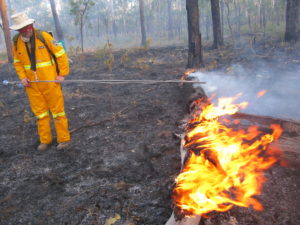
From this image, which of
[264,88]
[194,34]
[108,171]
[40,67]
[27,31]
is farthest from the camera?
[194,34]

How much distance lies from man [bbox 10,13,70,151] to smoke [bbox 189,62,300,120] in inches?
119

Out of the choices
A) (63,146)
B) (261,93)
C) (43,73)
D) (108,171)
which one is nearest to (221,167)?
(108,171)

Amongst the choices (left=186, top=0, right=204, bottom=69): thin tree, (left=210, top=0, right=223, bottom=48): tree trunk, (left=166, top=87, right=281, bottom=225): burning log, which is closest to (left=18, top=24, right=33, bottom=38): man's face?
(left=166, top=87, right=281, bottom=225): burning log

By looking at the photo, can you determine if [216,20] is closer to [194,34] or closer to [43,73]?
[194,34]

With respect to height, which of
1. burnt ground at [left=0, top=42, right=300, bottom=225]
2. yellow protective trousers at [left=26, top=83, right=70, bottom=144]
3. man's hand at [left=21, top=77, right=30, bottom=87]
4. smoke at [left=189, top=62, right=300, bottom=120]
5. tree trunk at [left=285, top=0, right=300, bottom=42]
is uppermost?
tree trunk at [left=285, top=0, right=300, bottom=42]

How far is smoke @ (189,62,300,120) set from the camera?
4.88 metres

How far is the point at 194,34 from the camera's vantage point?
30.9 feet

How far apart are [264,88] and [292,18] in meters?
9.25

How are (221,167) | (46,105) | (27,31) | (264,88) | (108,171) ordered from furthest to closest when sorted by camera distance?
(264,88)
(46,105)
(27,31)
(108,171)
(221,167)

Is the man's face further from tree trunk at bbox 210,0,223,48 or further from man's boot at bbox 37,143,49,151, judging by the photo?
tree trunk at bbox 210,0,223,48

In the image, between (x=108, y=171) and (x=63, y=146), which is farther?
(x=63, y=146)

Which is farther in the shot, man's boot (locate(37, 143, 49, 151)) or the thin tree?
the thin tree

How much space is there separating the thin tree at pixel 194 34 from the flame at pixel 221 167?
634 cm

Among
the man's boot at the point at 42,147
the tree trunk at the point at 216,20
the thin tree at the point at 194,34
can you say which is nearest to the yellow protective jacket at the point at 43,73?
the man's boot at the point at 42,147
